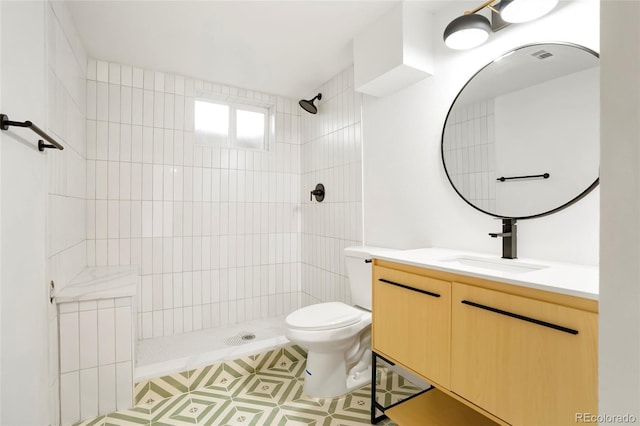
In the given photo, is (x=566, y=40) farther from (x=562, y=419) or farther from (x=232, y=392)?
(x=232, y=392)

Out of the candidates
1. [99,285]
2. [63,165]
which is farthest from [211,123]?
[99,285]

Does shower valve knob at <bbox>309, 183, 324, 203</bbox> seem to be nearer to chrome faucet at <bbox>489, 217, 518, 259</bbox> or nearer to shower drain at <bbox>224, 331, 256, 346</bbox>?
shower drain at <bbox>224, 331, 256, 346</bbox>

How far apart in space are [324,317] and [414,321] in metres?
0.67

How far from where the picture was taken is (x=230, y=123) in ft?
10.1

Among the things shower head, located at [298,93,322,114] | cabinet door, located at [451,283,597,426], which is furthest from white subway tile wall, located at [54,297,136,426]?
shower head, located at [298,93,322,114]

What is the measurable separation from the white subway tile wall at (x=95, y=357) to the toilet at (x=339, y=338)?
93 cm

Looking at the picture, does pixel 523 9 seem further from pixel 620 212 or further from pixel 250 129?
pixel 250 129

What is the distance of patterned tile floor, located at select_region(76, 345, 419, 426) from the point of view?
1.73 meters

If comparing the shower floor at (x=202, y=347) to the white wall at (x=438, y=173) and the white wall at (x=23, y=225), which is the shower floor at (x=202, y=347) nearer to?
the white wall at (x=23, y=225)

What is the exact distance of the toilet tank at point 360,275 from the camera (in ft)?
6.56

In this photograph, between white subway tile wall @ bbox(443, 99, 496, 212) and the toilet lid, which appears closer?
white subway tile wall @ bbox(443, 99, 496, 212)

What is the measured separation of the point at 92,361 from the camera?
68.8 inches

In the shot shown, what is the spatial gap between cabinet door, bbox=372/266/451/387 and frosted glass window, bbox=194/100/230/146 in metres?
2.12

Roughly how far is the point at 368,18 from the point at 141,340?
9.46ft
